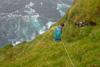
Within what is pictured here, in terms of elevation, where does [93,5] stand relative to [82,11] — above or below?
above

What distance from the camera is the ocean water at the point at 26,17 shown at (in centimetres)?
4419

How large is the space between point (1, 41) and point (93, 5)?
1440 inches

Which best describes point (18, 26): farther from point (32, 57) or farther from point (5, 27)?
point (32, 57)

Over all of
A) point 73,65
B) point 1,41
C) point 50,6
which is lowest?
point 1,41

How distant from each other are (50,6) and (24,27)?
22.8 m

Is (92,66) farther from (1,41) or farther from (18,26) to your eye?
(18,26)

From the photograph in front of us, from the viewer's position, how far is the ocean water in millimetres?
44188

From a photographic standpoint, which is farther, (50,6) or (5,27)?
(50,6)

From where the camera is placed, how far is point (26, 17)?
52.3 meters

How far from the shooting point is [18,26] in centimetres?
4747

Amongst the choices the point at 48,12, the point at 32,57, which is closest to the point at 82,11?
the point at 32,57

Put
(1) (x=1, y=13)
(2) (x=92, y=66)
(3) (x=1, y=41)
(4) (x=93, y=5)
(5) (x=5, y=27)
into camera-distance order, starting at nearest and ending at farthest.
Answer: (2) (x=92, y=66), (4) (x=93, y=5), (3) (x=1, y=41), (5) (x=5, y=27), (1) (x=1, y=13)

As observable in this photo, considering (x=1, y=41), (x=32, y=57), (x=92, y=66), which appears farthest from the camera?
(x=1, y=41)

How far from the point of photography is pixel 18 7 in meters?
59.2
